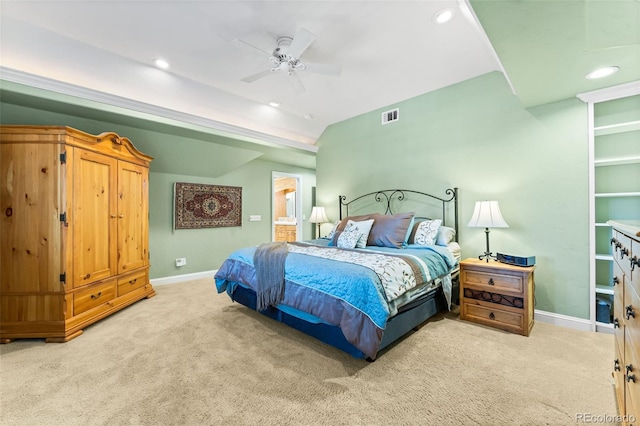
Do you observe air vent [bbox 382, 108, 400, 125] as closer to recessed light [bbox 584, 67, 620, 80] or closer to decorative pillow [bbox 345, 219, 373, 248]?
decorative pillow [bbox 345, 219, 373, 248]

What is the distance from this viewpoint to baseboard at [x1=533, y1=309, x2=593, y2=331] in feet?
8.25

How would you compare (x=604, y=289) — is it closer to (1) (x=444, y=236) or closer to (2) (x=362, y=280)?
(1) (x=444, y=236)

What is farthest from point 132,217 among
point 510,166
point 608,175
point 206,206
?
point 608,175

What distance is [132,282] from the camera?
3256 millimetres

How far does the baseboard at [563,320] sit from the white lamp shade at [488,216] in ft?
3.46

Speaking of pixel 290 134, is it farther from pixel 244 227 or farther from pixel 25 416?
pixel 25 416

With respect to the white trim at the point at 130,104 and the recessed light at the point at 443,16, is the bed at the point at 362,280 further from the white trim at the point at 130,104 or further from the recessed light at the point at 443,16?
the white trim at the point at 130,104

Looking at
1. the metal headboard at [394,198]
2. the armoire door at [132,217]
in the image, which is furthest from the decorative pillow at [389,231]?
the armoire door at [132,217]

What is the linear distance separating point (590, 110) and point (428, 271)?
7.35 feet

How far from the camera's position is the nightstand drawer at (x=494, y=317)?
2.41 meters

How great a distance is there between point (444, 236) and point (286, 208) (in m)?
5.86

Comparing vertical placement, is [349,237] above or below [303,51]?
below

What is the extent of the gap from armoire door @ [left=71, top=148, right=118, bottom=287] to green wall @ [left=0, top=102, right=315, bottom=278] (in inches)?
38.2

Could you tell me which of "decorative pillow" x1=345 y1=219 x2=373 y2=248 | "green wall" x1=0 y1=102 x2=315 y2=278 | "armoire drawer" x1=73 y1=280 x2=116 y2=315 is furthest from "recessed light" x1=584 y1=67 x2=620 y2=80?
"armoire drawer" x1=73 y1=280 x2=116 y2=315
